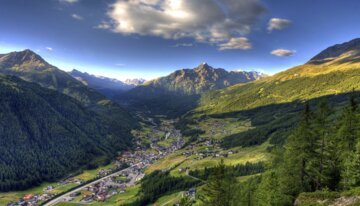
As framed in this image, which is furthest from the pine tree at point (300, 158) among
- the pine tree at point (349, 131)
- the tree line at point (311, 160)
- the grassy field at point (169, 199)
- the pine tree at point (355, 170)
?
the grassy field at point (169, 199)

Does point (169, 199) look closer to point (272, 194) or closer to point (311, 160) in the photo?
point (272, 194)

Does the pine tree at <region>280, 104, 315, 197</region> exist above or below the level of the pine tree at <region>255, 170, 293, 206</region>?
above

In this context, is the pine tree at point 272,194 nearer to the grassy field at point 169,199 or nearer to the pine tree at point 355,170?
the pine tree at point 355,170

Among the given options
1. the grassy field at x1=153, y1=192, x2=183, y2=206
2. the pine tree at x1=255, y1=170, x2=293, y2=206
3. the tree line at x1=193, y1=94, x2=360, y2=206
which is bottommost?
the grassy field at x1=153, y1=192, x2=183, y2=206

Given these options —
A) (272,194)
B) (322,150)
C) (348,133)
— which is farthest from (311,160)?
(272,194)

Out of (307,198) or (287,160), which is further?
(287,160)

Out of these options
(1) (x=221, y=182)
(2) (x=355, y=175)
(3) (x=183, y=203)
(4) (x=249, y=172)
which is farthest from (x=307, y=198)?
(4) (x=249, y=172)

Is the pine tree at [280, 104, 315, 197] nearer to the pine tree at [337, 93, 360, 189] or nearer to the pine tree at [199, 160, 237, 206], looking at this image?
the pine tree at [337, 93, 360, 189]

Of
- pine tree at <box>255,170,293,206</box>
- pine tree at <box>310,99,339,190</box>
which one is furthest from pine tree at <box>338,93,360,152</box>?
pine tree at <box>255,170,293,206</box>

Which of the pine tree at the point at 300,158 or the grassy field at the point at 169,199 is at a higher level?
the pine tree at the point at 300,158

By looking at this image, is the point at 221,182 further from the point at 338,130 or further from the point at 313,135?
the point at 338,130

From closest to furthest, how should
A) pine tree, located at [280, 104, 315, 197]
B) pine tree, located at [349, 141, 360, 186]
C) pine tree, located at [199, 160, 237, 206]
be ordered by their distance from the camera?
pine tree, located at [349, 141, 360, 186] < pine tree, located at [280, 104, 315, 197] < pine tree, located at [199, 160, 237, 206]
